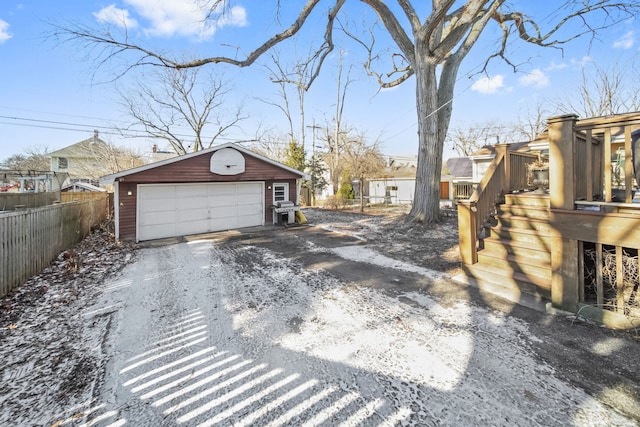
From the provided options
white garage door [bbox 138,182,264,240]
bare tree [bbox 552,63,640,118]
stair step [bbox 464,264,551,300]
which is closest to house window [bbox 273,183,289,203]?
white garage door [bbox 138,182,264,240]

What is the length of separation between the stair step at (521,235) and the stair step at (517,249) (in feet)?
0.15

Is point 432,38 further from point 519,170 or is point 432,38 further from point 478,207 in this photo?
point 478,207

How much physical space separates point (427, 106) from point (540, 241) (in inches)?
258

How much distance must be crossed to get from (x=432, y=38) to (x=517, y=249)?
27.6ft

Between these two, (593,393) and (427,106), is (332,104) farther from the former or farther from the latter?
(593,393)

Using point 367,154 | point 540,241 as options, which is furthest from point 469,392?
point 367,154

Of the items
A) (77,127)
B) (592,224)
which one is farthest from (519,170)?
(77,127)

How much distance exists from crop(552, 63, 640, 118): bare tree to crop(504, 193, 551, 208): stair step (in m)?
16.8

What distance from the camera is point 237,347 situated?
277 centimetres

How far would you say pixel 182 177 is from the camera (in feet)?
29.8

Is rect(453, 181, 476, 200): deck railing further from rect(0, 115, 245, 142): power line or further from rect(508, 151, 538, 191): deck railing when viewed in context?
rect(0, 115, 245, 142): power line

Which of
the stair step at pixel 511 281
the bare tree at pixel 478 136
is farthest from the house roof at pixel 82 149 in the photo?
the bare tree at pixel 478 136

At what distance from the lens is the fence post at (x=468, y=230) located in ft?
14.7

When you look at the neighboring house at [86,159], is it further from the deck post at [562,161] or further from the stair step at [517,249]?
the deck post at [562,161]
